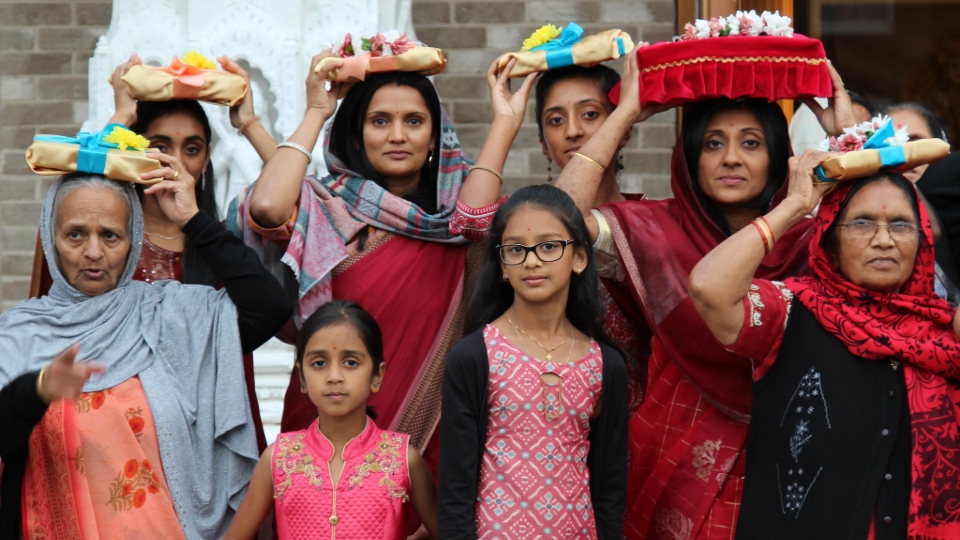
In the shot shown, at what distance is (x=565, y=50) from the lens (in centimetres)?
355

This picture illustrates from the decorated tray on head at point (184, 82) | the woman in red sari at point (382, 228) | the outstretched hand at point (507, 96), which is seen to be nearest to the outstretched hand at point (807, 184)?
the outstretched hand at point (507, 96)

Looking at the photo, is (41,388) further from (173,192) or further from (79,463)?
(173,192)

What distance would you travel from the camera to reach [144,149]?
10.6 feet

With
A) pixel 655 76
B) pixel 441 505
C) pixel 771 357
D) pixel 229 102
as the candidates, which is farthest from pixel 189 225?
pixel 771 357

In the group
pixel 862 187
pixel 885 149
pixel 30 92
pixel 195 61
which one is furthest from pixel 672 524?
pixel 30 92

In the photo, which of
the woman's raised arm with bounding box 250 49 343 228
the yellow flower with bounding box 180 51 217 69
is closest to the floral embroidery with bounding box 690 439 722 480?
the woman's raised arm with bounding box 250 49 343 228

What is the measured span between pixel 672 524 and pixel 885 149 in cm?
107

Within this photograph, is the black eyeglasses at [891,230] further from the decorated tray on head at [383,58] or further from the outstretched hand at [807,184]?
the decorated tray on head at [383,58]

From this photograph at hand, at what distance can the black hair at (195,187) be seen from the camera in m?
3.37

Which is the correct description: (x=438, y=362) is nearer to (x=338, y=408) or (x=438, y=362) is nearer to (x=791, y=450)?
(x=338, y=408)

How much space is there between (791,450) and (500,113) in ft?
4.23

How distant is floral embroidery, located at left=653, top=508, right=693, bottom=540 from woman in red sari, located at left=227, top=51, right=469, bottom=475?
64 centimetres

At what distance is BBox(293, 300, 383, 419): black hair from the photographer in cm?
317

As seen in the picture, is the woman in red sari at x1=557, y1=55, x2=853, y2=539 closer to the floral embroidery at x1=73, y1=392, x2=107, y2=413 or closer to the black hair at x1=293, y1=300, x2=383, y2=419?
the black hair at x1=293, y1=300, x2=383, y2=419
